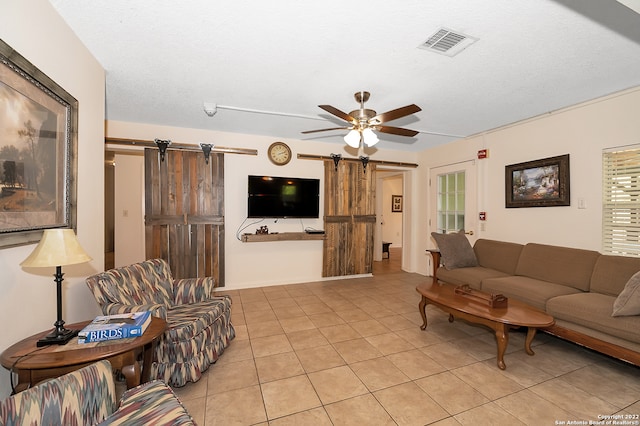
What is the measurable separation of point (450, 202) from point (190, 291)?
14.6ft

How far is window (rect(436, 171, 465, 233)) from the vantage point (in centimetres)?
468

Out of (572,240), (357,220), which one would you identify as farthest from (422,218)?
(572,240)

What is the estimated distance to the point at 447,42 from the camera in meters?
1.99

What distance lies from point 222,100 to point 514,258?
4.19m

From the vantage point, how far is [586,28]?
1838 millimetres

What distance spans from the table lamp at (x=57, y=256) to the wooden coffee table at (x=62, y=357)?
0.15 ft

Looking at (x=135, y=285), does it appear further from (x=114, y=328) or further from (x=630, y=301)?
(x=630, y=301)

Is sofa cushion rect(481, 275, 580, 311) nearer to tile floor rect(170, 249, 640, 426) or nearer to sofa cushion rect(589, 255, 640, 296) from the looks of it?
sofa cushion rect(589, 255, 640, 296)

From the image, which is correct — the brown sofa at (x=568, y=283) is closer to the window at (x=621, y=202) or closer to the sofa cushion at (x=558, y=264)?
the sofa cushion at (x=558, y=264)

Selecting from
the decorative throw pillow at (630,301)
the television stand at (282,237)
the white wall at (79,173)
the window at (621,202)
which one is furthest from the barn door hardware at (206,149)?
the window at (621,202)

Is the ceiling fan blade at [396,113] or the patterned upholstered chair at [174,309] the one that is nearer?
the patterned upholstered chair at [174,309]

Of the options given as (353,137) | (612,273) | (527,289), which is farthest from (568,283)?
(353,137)

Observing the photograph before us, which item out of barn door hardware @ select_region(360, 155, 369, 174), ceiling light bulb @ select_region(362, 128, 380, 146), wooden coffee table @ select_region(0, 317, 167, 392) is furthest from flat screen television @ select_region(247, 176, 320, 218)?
wooden coffee table @ select_region(0, 317, 167, 392)

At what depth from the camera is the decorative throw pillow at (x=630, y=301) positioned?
2043 millimetres
